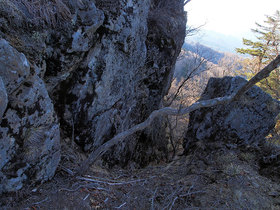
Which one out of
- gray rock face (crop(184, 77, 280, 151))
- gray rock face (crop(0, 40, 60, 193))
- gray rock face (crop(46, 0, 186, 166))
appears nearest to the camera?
gray rock face (crop(0, 40, 60, 193))

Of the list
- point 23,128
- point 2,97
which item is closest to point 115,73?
point 23,128

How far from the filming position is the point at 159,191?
411 cm

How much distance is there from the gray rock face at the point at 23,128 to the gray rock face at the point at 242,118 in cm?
532

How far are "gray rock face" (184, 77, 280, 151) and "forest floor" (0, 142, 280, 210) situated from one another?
48.8 inches

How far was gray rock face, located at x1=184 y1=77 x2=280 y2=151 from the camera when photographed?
19.4 feet

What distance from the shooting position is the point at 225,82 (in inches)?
264

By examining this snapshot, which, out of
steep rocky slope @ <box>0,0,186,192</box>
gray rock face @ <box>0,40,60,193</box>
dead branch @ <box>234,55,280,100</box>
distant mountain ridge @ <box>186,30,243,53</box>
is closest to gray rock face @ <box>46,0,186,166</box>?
steep rocky slope @ <box>0,0,186,192</box>

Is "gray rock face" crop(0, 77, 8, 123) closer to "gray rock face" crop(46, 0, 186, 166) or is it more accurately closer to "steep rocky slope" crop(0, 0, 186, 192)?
"steep rocky slope" crop(0, 0, 186, 192)

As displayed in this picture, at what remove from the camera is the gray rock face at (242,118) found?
233 inches

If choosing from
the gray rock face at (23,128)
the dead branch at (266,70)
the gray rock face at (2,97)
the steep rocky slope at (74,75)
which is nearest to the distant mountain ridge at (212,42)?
the steep rocky slope at (74,75)

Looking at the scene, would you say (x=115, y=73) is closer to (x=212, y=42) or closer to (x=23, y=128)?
(x=23, y=128)

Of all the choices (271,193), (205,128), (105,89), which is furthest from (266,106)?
(105,89)

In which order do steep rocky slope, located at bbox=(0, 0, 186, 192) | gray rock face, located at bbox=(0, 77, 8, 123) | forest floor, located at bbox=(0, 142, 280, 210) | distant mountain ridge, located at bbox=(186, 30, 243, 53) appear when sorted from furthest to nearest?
distant mountain ridge, located at bbox=(186, 30, 243, 53), forest floor, located at bbox=(0, 142, 280, 210), steep rocky slope, located at bbox=(0, 0, 186, 192), gray rock face, located at bbox=(0, 77, 8, 123)

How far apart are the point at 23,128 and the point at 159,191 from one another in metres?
3.11
